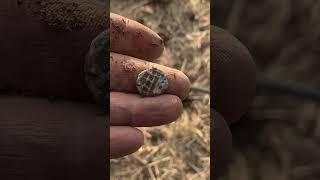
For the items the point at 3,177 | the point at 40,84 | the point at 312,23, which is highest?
the point at 312,23

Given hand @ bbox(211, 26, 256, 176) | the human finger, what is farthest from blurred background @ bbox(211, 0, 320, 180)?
the human finger

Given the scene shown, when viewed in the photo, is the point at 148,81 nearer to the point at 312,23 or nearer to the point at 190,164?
the point at 190,164

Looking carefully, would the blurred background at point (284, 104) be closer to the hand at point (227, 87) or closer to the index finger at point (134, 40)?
the hand at point (227, 87)

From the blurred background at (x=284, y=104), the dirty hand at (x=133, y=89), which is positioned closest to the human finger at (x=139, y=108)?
the dirty hand at (x=133, y=89)

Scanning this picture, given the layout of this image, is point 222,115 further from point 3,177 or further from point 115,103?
point 3,177

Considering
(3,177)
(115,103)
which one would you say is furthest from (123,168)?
(3,177)

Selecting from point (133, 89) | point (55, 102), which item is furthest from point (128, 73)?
point (55, 102)

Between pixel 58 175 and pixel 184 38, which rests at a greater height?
pixel 184 38

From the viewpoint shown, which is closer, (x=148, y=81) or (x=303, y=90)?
(x=148, y=81)
